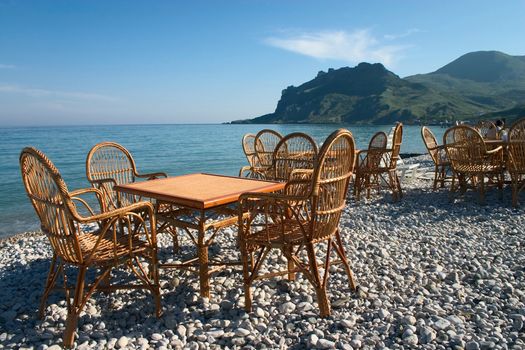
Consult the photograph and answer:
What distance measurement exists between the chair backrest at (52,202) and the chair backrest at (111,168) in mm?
1631

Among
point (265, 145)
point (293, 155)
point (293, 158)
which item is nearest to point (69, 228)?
point (293, 158)

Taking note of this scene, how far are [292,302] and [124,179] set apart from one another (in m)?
2.72

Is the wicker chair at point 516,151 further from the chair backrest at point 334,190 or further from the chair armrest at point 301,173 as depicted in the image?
the chair backrest at point 334,190

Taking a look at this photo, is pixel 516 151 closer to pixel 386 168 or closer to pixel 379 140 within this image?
pixel 386 168

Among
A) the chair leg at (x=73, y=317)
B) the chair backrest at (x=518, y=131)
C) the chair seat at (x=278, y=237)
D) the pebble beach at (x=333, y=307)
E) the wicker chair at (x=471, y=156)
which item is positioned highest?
the chair backrest at (x=518, y=131)

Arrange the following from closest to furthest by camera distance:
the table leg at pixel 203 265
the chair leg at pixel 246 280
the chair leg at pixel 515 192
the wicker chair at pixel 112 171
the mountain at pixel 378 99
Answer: the chair leg at pixel 246 280 → the table leg at pixel 203 265 → the wicker chair at pixel 112 171 → the chair leg at pixel 515 192 → the mountain at pixel 378 99

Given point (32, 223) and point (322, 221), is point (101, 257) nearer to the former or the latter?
point (322, 221)

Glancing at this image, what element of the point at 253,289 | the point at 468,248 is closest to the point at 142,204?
the point at 253,289

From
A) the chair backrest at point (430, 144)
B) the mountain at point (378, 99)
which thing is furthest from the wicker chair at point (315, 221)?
the mountain at point (378, 99)

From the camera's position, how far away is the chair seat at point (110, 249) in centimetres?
270

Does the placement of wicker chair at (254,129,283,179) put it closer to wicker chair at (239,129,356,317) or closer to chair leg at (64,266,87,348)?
wicker chair at (239,129,356,317)

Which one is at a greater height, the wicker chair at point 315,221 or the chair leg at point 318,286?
the wicker chair at point 315,221

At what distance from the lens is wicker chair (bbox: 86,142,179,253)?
14.4ft

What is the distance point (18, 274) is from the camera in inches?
155
